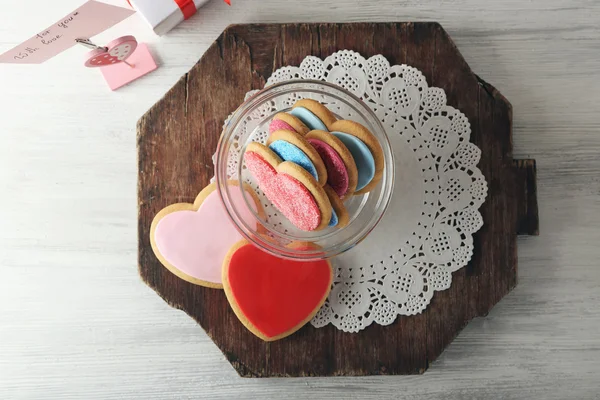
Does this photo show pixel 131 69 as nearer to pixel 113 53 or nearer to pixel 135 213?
pixel 113 53

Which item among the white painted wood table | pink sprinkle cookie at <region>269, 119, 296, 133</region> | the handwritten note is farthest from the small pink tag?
pink sprinkle cookie at <region>269, 119, 296, 133</region>

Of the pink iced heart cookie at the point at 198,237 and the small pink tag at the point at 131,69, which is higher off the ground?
the small pink tag at the point at 131,69

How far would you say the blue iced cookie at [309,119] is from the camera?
69cm

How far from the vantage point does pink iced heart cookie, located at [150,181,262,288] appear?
0.80 metres

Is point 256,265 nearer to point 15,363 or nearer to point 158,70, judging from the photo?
point 158,70

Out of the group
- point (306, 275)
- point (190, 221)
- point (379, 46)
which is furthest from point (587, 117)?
point (190, 221)

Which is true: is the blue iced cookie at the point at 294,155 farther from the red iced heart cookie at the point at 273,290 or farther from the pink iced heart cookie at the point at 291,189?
the red iced heart cookie at the point at 273,290

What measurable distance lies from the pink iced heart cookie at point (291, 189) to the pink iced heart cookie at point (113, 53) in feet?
0.91

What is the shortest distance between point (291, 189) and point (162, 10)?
0.42m

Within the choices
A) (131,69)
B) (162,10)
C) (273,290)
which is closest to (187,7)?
(162,10)

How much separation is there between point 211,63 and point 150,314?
0.45m

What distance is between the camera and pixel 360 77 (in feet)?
2.71

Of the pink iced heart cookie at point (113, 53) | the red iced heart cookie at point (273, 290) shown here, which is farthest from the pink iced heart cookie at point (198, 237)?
the pink iced heart cookie at point (113, 53)

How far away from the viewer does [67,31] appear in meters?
0.73
